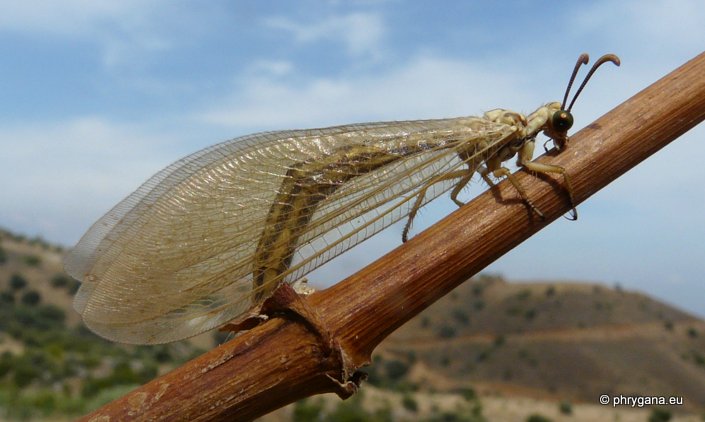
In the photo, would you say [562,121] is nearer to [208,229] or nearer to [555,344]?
[208,229]

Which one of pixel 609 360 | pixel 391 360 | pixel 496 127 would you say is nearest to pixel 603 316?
pixel 609 360

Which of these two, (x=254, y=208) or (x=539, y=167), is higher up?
(x=254, y=208)

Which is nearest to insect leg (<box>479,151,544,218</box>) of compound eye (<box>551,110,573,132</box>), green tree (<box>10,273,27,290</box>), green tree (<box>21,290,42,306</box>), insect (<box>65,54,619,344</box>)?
insect (<box>65,54,619,344</box>)

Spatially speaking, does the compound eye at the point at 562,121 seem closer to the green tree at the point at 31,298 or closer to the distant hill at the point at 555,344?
the distant hill at the point at 555,344

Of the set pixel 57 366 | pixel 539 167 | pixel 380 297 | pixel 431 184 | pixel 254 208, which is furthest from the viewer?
pixel 57 366

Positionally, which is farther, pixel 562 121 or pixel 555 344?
pixel 555 344

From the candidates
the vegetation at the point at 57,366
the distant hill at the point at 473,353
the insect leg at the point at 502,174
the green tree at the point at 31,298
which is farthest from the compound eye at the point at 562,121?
the green tree at the point at 31,298

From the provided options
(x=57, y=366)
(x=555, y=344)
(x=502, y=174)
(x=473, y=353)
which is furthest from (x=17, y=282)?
(x=502, y=174)
